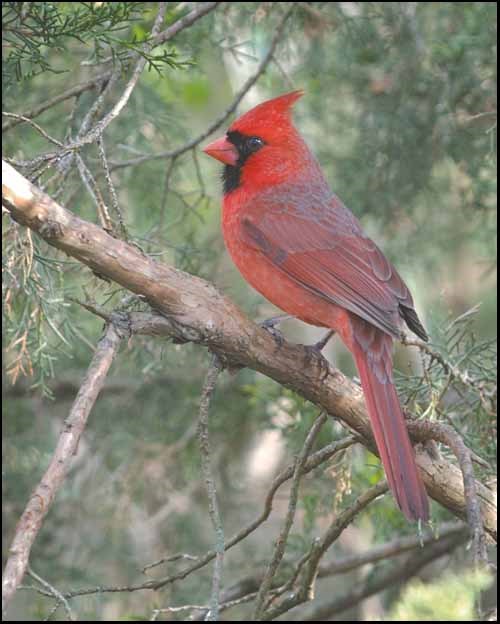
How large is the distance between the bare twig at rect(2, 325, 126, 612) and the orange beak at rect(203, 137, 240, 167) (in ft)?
5.38

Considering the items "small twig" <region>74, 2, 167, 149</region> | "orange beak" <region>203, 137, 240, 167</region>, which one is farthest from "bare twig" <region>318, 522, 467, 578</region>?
"small twig" <region>74, 2, 167, 149</region>

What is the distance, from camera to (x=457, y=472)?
2533 millimetres

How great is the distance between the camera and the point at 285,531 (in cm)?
235

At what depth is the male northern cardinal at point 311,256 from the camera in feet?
8.60

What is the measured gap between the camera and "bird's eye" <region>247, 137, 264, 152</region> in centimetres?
353

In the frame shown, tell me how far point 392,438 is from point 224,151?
56.7 inches

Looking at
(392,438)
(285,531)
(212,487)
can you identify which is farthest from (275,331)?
(212,487)

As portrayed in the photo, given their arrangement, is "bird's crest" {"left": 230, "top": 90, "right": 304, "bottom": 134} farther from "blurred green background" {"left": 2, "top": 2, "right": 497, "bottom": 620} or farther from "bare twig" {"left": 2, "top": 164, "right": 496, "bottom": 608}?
"bare twig" {"left": 2, "top": 164, "right": 496, "bottom": 608}

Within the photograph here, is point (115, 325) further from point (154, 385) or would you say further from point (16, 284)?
point (154, 385)

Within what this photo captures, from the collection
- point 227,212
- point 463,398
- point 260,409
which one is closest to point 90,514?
point 260,409

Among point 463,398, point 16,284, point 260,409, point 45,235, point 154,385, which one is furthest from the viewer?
point 154,385

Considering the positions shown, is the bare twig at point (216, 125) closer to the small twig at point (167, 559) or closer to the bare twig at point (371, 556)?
the small twig at point (167, 559)

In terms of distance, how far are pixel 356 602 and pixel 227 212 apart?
1472 millimetres

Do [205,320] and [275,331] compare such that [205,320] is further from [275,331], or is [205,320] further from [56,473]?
[56,473]
